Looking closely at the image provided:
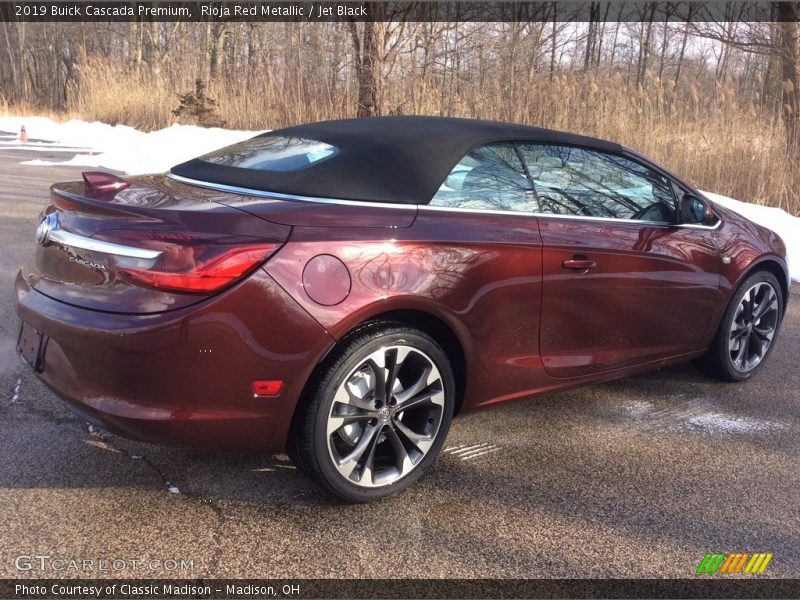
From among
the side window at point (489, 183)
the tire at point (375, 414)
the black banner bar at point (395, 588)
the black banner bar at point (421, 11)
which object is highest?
the black banner bar at point (421, 11)

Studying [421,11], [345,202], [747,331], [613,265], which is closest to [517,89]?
[421,11]

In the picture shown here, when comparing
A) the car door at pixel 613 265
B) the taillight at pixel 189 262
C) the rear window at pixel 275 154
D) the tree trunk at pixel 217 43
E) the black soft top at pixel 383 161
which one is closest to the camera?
the taillight at pixel 189 262

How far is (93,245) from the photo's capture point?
2543mm

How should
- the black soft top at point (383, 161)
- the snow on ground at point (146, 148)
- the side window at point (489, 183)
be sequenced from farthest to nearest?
the snow on ground at point (146, 148)
the side window at point (489, 183)
the black soft top at point (383, 161)

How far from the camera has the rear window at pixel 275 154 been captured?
10.4 feet

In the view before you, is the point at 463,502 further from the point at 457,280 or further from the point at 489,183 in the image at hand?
the point at 489,183

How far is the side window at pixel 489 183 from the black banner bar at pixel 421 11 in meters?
10.6

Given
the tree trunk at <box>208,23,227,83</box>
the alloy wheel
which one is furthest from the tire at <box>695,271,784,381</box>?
the tree trunk at <box>208,23,227,83</box>

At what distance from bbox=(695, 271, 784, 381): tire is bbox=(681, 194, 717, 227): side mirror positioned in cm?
52

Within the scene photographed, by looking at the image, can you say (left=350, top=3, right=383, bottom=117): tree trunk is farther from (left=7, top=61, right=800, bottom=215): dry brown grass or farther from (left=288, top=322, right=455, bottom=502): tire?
(left=288, top=322, right=455, bottom=502): tire

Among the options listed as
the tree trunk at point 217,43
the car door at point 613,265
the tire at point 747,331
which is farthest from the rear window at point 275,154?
the tree trunk at point 217,43

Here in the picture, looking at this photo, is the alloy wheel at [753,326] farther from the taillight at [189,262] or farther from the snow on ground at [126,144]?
the snow on ground at [126,144]

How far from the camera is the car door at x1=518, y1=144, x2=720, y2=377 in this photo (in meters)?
3.28

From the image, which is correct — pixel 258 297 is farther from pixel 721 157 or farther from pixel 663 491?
pixel 721 157
